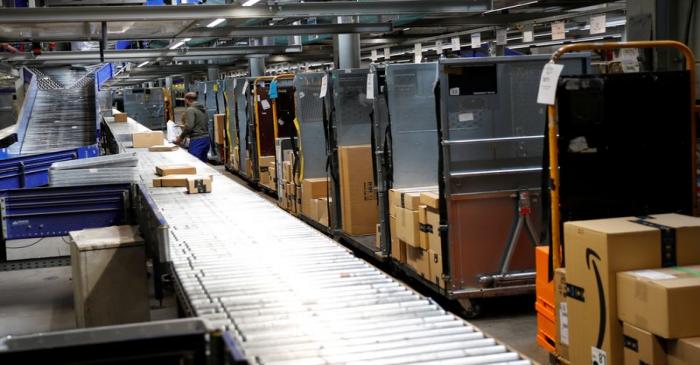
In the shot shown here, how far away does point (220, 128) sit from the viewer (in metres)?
18.7

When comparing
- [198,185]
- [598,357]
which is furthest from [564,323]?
[198,185]

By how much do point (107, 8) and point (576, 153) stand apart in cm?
432

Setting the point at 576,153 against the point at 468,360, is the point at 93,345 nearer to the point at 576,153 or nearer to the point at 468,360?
the point at 468,360

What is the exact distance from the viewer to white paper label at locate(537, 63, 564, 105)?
15.3ft

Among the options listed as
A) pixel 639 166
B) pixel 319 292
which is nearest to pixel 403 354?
pixel 319 292

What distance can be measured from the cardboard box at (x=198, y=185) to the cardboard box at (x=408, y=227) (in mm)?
1732

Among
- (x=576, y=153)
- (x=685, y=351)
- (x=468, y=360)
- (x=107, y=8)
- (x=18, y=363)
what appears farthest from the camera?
(x=107, y=8)

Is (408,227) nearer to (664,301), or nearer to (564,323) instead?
(564,323)

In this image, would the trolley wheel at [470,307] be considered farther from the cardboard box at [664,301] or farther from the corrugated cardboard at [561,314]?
the cardboard box at [664,301]

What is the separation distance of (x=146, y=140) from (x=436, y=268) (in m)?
6.52

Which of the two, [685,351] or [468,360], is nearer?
[468,360]

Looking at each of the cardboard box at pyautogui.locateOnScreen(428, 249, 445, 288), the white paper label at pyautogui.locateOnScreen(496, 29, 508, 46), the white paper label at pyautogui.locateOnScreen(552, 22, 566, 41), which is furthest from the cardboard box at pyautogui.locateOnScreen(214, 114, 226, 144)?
the cardboard box at pyautogui.locateOnScreen(428, 249, 445, 288)

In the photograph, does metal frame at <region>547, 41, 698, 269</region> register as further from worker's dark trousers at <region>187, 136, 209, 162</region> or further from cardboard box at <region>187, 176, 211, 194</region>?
worker's dark trousers at <region>187, 136, 209, 162</region>

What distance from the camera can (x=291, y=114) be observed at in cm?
1283
